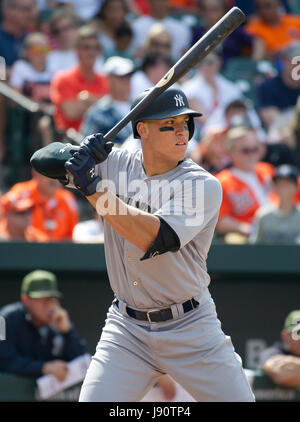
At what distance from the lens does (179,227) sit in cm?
376

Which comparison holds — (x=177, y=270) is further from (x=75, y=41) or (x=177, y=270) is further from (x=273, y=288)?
(x=75, y=41)

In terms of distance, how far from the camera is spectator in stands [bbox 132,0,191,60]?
30.8 feet

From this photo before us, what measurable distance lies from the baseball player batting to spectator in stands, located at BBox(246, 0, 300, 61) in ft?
20.7

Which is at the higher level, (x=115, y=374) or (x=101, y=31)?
(x=101, y=31)

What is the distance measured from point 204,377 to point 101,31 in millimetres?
6325

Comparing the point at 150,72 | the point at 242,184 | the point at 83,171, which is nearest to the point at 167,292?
the point at 83,171

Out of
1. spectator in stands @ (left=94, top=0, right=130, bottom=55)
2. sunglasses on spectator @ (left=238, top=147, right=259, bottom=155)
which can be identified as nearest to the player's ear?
sunglasses on spectator @ (left=238, top=147, right=259, bottom=155)

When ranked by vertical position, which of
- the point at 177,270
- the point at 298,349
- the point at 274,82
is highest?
the point at 274,82

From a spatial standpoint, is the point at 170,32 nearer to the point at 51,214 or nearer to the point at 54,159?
the point at 51,214

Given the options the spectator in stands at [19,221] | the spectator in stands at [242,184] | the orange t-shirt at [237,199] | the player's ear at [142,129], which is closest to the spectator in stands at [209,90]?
the spectator in stands at [242,184]

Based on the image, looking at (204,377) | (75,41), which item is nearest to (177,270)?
(204,377)

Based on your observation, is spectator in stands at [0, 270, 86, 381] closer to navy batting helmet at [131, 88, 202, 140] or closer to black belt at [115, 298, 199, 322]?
black belt at [115, 298, 199, 322]

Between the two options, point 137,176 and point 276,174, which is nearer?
point 137,176
